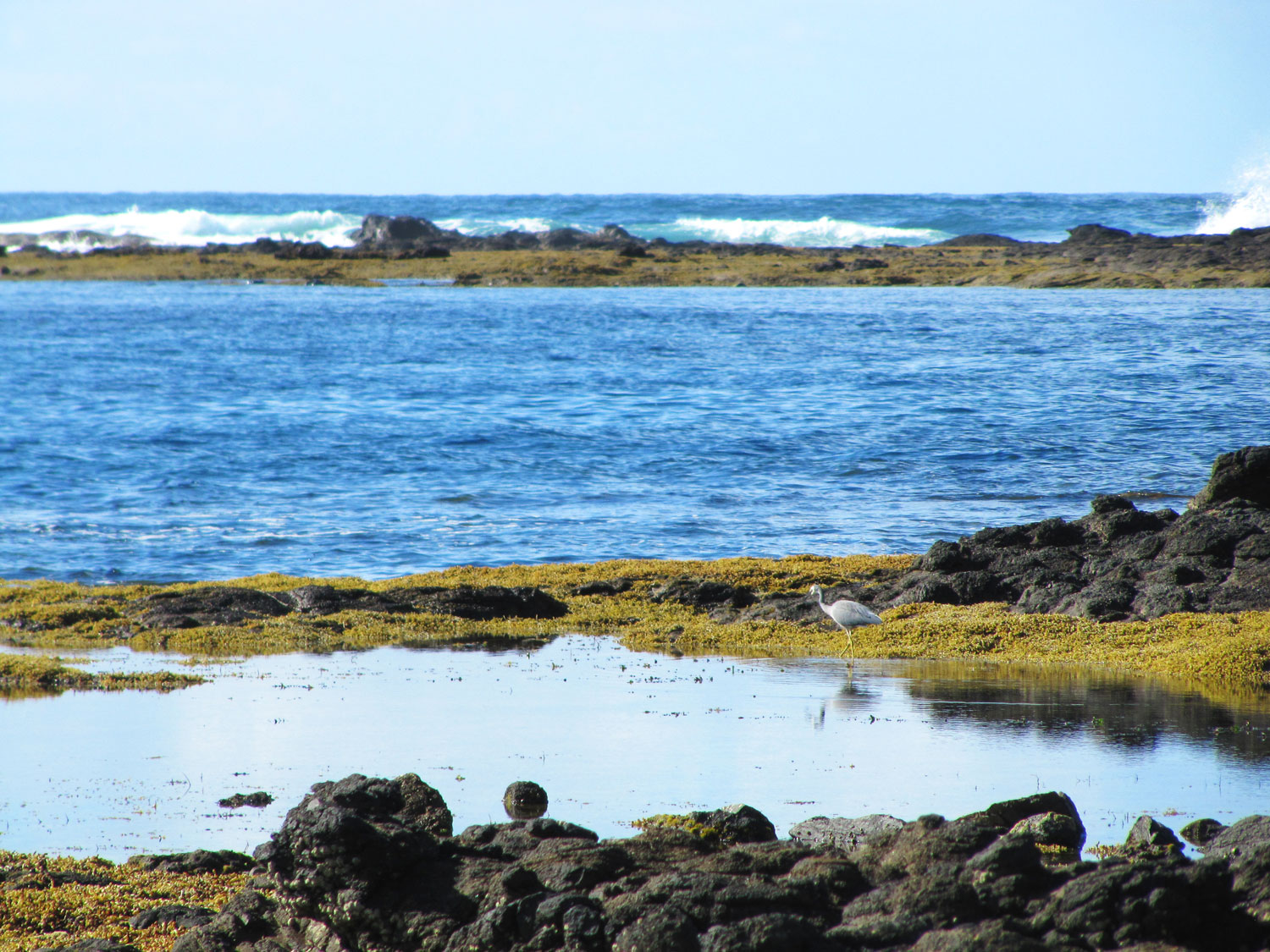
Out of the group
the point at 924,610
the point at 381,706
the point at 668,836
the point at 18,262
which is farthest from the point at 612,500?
the point at 18,262

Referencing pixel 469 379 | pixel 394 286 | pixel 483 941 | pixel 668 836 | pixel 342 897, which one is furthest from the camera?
pixel 394 286

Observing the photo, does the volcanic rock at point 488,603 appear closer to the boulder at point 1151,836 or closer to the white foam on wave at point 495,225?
the boulder at point 1151,836

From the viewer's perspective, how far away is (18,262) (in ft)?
310

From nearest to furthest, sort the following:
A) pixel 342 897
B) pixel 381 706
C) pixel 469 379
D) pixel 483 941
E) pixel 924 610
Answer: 1. pixel 483 941
2. pixel 342 897
3. pixel 381 706
4. pixel 924 610
5. pixel 469 379

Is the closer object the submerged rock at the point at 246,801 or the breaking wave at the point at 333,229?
the submerged rock at the point at 246,801

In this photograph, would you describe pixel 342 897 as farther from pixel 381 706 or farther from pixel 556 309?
pixel 556 309

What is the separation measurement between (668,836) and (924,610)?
987cm

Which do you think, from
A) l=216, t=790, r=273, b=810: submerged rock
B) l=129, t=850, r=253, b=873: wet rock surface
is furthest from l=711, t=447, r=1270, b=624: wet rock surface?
l=129, t=850, r=253, b=873: wet rock surface

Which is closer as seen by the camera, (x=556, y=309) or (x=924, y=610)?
(x=924, y=610)

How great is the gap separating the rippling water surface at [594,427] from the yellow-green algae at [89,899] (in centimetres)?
1312

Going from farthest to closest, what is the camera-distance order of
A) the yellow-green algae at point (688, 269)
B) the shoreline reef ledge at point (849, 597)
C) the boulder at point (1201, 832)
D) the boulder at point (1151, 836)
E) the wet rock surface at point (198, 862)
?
the yellow-green algae at point (688, 269) < the shoreline reef ledge at point (849, 597) < the wet rock surface at point (198, 862) < the boulder at point (1201, 832) < the boulder at point (1151, 836)

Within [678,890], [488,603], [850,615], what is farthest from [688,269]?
[678,890]

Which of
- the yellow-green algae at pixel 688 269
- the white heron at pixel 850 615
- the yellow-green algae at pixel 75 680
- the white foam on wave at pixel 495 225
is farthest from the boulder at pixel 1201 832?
the white foam on wave at pixel 495 225

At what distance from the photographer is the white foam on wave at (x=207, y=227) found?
122 m
